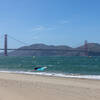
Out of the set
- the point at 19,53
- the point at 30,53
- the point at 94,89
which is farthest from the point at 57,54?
the point at 94,89

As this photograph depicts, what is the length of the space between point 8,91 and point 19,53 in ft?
257

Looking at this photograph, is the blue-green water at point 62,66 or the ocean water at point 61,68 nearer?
the ocean water at point 61,68

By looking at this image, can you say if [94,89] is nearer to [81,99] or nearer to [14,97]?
[81,99]

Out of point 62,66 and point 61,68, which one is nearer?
point 61,68

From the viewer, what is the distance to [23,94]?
448cm

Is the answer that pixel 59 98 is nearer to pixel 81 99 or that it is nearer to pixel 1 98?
pixel 81 99

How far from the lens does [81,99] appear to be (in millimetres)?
3982

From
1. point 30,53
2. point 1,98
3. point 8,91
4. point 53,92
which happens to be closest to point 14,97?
point 1,98

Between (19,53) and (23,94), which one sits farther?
(19,53)

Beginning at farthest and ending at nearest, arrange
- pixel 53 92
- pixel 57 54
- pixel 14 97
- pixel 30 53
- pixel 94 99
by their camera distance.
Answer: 1. pixel 30 53
2. pixel 57 54
3. pixel 53 92
4. pixel 14 97
5. pixel 94 99

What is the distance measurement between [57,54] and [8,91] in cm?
6712

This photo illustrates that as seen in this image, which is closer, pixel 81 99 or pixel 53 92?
pixel 81 99

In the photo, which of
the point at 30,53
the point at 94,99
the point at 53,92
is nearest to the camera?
the point at 94,99

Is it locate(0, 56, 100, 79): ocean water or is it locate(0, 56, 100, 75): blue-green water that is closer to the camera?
locate(0, 56, 100, 79): ocean water
